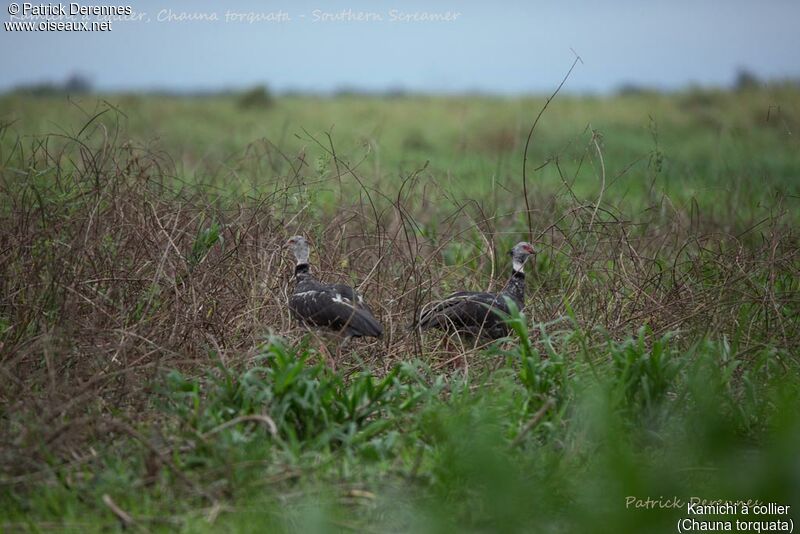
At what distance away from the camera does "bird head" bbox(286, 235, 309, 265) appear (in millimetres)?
6727

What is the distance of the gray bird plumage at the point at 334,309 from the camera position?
6.00 m

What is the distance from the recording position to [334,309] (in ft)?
20.3

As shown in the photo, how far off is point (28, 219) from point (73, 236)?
352mm

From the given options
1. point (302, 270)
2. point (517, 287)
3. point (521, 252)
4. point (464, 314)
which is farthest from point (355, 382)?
point (521, 252)

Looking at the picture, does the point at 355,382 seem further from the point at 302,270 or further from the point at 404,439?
the point at 302,270

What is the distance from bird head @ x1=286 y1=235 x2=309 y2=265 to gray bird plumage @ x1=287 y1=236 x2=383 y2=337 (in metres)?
0.26

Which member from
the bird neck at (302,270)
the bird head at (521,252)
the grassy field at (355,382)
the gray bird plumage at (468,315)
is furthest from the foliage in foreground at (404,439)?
the bird head at (521,252)

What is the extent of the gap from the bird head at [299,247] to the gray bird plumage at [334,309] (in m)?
0.26

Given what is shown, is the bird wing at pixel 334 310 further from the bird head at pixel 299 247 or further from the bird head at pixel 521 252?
the bird head at pixel 521 252

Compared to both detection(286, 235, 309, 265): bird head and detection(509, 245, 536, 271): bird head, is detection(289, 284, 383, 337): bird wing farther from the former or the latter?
detection(509, 245, 536, 271): bird head

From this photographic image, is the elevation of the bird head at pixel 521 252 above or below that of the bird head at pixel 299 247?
below

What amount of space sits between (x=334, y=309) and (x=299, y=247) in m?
0.78

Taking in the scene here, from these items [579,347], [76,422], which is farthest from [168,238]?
[579,347]

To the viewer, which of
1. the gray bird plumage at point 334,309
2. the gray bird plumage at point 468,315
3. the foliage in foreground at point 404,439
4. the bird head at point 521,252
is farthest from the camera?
the bird head at point 521,252
